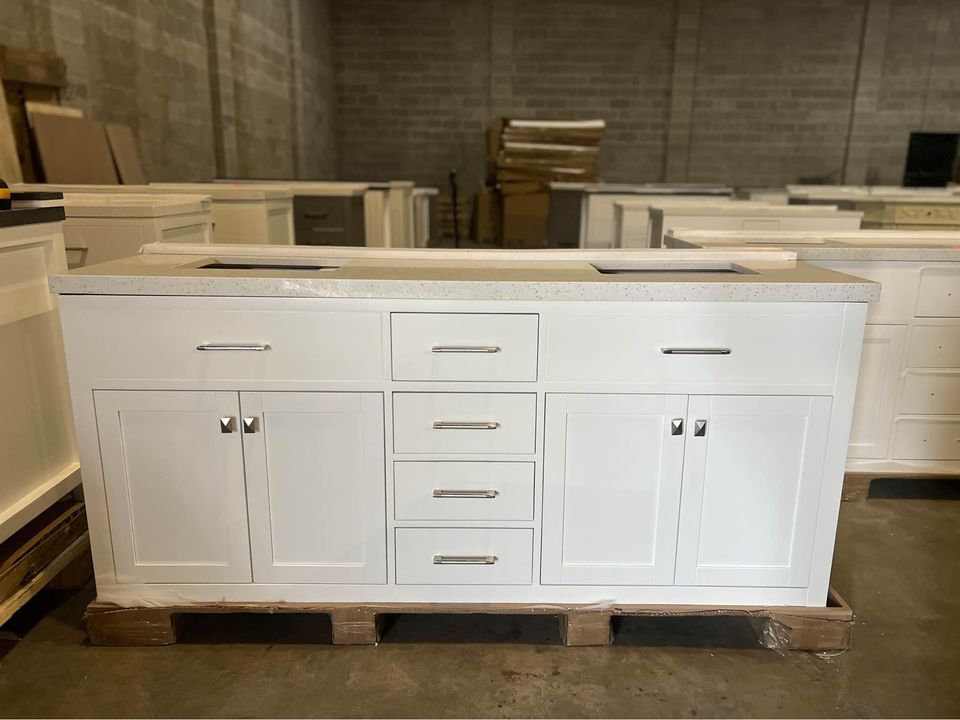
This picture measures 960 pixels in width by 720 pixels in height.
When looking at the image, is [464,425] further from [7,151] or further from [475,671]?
[7,151]

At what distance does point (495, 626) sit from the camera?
2.13 m

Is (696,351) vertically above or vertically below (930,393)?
above

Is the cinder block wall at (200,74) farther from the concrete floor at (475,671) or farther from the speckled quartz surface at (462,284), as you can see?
the concrete floor at (475,671)

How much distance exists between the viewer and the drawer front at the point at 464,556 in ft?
6.47

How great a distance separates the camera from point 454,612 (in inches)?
79.7

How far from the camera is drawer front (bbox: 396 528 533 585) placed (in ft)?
6.47

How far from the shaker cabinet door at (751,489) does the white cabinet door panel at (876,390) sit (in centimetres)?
112

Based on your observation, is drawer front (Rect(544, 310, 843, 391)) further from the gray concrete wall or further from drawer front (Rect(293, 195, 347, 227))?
the gray concrete wall

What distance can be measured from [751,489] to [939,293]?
1.45m

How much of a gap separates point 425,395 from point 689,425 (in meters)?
0.70

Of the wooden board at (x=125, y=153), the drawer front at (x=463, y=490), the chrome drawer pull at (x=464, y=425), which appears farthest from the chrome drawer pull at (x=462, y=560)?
the wooden board at (x=125, y=153)

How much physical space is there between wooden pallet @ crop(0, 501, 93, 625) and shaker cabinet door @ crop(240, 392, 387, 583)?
2.11 ft

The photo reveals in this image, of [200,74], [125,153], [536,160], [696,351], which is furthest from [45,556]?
[536,160]

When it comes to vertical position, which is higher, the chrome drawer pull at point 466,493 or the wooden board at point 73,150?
the wooden board at point 73,150
